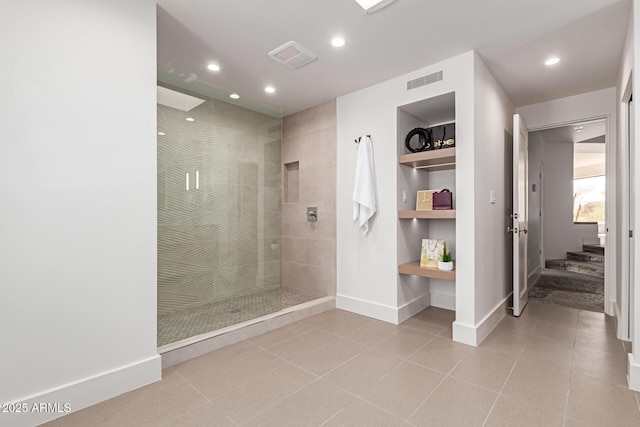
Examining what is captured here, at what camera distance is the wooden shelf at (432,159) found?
2762 mm

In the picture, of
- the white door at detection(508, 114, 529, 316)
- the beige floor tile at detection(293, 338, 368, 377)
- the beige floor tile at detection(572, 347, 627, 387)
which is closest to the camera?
the beige floor tile at detection(572, 347, 627, 387)

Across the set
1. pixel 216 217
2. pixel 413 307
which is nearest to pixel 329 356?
pixel 413 307

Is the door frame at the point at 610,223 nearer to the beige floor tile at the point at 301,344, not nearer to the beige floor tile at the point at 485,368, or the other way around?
the beige floor tile at the point at 485,368

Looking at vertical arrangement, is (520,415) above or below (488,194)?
below

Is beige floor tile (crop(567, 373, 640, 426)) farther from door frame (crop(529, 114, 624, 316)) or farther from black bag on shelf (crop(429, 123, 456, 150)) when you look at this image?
black bag on shelf (crop(429, 123, 456, 150))

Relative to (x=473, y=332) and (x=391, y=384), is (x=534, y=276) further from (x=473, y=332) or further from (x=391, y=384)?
(x=391, y=384)

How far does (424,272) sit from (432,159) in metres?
1.10

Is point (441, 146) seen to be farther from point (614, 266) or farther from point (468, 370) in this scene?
Answer: point (614, 266)

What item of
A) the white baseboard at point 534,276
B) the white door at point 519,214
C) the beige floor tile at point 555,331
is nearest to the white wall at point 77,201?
the beige floor tile at point 555,331

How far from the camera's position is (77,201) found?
65.9 inches

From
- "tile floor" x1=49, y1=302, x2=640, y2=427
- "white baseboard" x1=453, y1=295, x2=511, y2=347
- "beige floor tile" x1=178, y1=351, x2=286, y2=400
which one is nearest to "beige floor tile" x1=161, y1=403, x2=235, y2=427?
"tile floor" x1=49, y1=302, x2=640, y2=427

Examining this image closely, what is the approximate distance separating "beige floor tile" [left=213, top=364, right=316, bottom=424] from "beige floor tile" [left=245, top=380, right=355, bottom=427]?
0.05 meters

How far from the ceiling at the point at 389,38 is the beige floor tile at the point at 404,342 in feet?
8.25

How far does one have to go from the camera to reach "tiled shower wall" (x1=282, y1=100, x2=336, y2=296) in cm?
368
